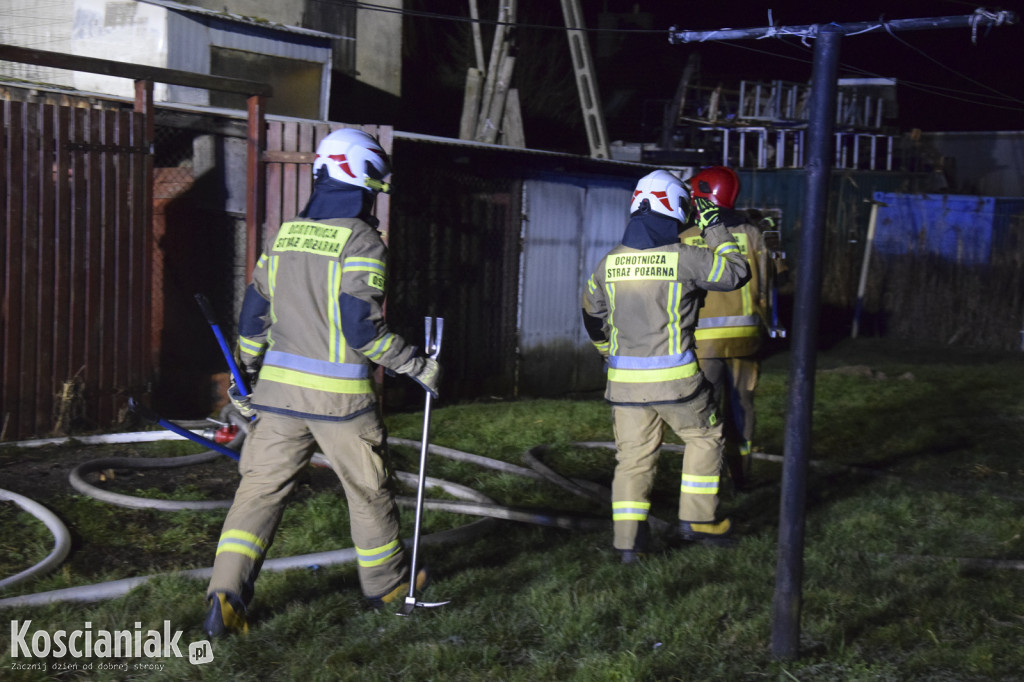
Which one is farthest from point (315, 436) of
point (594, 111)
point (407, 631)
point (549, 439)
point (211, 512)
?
point (594, 111)

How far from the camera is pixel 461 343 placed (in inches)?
406

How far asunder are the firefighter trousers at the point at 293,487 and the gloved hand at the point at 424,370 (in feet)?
0.75

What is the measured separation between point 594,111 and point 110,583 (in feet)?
32.3

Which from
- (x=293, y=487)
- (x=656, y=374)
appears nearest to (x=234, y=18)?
(x=656, y=374)

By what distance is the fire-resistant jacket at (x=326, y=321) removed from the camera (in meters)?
4.01

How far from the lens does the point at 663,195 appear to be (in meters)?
5.05

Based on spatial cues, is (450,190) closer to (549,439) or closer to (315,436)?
(549,439)

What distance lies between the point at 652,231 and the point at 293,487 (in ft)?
7.03

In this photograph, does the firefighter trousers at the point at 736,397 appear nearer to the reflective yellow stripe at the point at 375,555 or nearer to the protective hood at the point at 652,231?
the protective hood at the point at 652,231

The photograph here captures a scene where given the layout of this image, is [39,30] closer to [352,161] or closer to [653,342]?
[352,161]

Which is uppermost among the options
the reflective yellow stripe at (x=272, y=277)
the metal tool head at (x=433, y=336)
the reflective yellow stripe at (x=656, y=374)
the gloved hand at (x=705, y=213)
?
the gloved hand at (x=705, y=213)

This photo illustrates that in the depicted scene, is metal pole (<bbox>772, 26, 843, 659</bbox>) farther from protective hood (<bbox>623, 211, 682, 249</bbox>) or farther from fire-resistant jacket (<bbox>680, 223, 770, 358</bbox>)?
fire-resistant jacket (<bbox>680, 223, 770, 358</bbox>)

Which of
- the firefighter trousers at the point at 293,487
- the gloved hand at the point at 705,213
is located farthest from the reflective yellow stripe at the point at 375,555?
the gloved hand at the point at 705,213

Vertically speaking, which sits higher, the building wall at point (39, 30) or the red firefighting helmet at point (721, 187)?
the building wall at point (39, 30)
